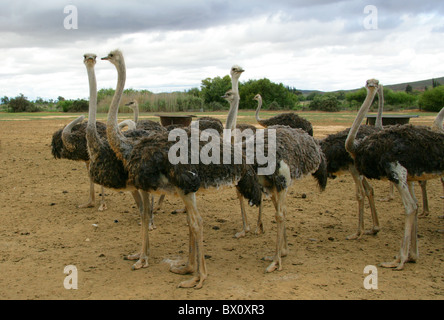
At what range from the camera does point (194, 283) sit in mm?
4258

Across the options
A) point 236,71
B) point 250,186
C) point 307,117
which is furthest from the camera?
point 307,117

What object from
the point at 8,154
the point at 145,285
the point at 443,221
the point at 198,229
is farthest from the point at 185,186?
the point at 8,154

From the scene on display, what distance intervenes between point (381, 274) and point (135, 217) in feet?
12.3

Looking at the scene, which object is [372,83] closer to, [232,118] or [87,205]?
[232,118]

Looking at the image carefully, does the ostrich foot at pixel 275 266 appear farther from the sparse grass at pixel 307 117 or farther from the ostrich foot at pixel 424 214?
the sparse grass at pixel 307 117

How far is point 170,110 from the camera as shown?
106 feet

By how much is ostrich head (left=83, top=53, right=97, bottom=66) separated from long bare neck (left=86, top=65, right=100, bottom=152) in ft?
0.15

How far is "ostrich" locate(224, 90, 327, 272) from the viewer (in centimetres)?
470

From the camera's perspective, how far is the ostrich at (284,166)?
4703 mm

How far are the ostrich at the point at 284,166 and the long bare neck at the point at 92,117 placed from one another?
65.3 inches

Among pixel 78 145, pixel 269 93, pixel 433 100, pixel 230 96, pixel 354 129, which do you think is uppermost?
pixel 269 93

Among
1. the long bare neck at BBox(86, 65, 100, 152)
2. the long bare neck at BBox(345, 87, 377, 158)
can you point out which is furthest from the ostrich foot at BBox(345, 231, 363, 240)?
the long bare neck at BBox(86, 65, 100, 152)

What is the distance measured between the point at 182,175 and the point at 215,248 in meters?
1.78

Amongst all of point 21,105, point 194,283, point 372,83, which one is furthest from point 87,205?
point 21,105
